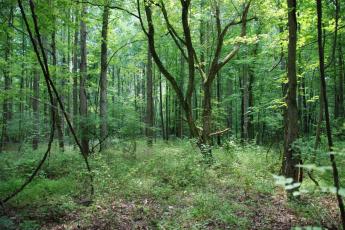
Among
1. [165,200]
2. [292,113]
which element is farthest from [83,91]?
[292,113]

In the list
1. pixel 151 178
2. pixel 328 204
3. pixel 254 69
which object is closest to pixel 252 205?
pixel 328 204

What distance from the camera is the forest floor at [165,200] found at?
18.0 ft

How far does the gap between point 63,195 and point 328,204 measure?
5944mm

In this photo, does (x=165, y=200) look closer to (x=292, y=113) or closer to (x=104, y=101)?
(x=292, y=113)

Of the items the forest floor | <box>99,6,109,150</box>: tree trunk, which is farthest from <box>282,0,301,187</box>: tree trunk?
<box>99,6,109,150</box>: tree trunk

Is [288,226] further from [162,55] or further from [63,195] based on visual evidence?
[162,55]

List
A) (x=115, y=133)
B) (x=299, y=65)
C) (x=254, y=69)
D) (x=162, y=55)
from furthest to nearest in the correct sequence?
(x=162, y=55) → (x=254, y=69) → (x=115, y=133) → (x=299, y=65)

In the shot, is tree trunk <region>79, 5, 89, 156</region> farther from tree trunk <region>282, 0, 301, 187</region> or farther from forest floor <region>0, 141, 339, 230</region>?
tree trunk <region>282, 0, 301, 187</region>

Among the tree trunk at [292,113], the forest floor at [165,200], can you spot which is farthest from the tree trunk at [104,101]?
the tree trunk at [292,113]

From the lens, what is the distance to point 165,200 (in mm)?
6941

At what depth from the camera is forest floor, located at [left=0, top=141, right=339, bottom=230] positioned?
18.0ft

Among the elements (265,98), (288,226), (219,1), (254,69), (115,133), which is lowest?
(288,226)

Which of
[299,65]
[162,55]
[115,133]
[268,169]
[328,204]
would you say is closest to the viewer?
[328,204]

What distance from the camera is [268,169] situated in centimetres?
941
